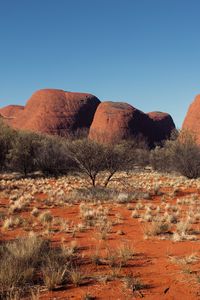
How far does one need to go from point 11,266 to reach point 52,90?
60946 mm

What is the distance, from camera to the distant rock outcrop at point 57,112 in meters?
59.1

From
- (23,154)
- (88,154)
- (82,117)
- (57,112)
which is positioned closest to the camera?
(88,154)

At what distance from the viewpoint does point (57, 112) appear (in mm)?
60125

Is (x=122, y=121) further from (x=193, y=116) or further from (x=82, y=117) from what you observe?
(x=193, y=116)

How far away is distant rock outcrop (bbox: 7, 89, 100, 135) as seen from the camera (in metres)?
59.1

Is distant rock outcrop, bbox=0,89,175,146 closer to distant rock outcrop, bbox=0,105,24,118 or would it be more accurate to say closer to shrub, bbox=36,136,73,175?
distant rock outcrop, bbox=0,105,24,118

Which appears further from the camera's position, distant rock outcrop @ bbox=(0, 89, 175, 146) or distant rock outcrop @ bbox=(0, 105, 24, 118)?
distant rock outcrop @ bbox=(0, 105, 24, 118)

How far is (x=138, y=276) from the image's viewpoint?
207 inches

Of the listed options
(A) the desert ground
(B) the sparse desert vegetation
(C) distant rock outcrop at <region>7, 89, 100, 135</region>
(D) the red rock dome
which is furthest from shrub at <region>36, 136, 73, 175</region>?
(C) distant rock outcrop at <region>7, 89, 100, 135</region>

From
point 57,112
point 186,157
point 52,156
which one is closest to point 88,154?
point 186,157

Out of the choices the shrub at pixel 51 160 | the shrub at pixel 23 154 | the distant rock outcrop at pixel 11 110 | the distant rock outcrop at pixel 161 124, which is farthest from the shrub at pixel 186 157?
the distant rock outcrop at pixel 11 110

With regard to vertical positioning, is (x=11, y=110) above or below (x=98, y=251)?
below

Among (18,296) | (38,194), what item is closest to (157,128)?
(38,194)

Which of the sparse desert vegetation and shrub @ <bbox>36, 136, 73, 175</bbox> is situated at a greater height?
the sparse desert vegetation
